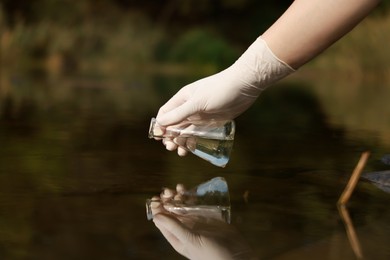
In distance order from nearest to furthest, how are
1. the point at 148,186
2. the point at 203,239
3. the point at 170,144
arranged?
1. the point at 203,239
2. the point at 148,186
3. the point at 170,144

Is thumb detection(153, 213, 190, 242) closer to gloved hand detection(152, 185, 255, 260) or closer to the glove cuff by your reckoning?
gloved hand detection(152, 185, 255, 260)

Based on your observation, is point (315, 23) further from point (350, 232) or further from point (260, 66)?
point (350, 232)

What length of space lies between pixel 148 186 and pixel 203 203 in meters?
0.25

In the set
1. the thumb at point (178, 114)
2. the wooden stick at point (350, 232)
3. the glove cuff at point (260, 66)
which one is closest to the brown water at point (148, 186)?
the wooden stick at point (350, 232)

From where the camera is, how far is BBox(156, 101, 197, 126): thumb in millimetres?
2148

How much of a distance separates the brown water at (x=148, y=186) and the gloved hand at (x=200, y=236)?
0.02m

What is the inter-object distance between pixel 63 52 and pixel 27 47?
1.08m

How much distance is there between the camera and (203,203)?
1862 mm

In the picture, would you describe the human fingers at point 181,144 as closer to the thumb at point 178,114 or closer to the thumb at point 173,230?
the thumb at point 178,114

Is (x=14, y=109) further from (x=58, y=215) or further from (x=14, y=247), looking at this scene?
(x=14, y=247)

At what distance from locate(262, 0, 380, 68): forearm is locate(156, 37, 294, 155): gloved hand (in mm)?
92

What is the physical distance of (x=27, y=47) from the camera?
39.8ft

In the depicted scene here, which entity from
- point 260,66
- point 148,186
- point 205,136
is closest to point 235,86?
point 260,66

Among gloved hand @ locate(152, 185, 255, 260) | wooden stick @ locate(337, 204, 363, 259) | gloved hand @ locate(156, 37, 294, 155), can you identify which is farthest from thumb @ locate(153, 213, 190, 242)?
gloved hand @ locate(156, 37, 294, 155)
